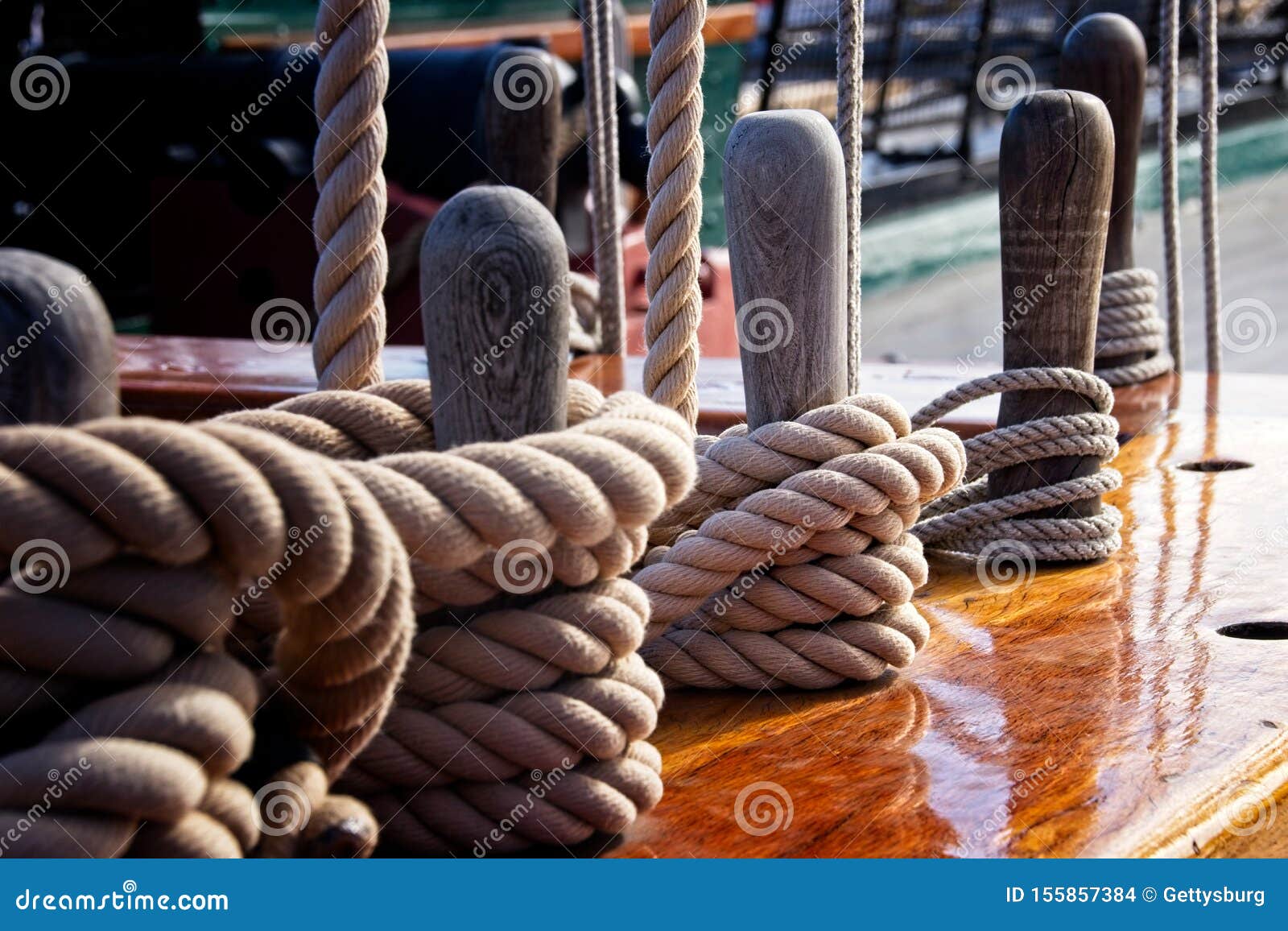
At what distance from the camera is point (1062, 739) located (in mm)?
1051

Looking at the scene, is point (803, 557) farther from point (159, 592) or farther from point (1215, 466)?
point (1215, 466)

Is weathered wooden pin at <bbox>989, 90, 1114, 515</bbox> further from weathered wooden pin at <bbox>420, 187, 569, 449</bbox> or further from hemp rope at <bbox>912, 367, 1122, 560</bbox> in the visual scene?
weathered wooden pin at <bbox>420, 187, 569, 449</bbox>

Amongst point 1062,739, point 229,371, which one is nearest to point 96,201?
point 229,371

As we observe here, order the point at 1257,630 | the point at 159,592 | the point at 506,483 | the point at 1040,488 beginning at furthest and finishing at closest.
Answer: the point at 1040,488, the point at 1257,630, the point at 506,483, the point at 159,592

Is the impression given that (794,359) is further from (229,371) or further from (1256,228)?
(1256,228)

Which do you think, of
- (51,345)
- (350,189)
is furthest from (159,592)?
(350,189)

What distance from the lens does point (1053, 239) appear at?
1319mm

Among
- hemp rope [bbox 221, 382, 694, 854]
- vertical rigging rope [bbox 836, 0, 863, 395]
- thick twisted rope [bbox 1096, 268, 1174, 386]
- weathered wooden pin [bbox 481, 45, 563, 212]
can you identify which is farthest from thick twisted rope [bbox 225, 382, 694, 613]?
weathered wooden pin [bbox 481, 45, 563, 212]

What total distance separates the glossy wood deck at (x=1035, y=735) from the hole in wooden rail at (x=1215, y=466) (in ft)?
1.11

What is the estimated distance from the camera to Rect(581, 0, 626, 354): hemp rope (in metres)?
2.00

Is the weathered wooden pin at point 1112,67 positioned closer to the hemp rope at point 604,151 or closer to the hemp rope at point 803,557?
the hemp rope at point 604,151

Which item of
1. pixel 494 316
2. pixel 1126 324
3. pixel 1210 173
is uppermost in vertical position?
pixel 494 316

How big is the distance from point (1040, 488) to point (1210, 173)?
1062 mm

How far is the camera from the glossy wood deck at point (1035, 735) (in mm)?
922
